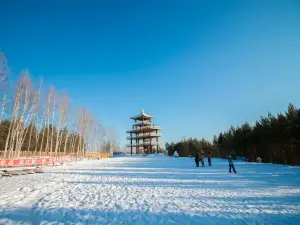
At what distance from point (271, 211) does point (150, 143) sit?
53317 millimetres

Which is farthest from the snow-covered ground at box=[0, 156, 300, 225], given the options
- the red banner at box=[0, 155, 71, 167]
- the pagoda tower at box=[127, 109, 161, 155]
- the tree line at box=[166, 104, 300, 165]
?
the pagoda tower at box=[127, 109, 161, 155]

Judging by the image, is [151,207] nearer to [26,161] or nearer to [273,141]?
[26,161]

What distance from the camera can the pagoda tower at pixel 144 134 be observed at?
191 ft

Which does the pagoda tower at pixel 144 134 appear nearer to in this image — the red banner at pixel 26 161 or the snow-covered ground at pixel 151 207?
the red banner at pixel 26 161

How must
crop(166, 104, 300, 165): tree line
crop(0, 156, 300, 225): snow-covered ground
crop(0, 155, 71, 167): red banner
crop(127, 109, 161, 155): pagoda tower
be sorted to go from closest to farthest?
crop(0, 156, 300, 225): snow-covered ground, crop(0, 155, 71, 167): red banner, crop(166, 104, 300, 165): tree line, crop(127, 109, 161, 155): pagoda tower

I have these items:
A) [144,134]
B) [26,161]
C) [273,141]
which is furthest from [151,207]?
[144,134]

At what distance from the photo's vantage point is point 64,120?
30.5m

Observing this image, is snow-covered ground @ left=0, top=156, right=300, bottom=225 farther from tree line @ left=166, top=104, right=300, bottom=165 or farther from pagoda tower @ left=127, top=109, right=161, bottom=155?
pagoda tower @ left=127, top=109, right=161, bottom=155

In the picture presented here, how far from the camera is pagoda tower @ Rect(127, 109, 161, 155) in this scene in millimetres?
58247

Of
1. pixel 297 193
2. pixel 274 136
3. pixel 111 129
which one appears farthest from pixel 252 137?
pixel 111 129

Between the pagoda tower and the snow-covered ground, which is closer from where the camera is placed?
the snow-covered ground

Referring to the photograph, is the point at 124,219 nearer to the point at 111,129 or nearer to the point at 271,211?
the point at 271,211

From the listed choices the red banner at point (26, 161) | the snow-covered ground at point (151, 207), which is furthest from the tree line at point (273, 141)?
the red banner at point (26, 161)

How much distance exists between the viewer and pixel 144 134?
199ft
